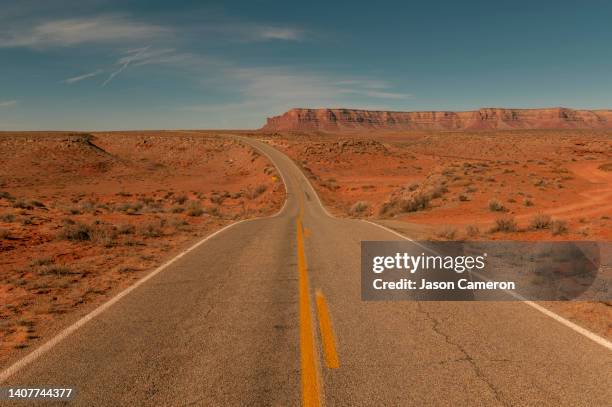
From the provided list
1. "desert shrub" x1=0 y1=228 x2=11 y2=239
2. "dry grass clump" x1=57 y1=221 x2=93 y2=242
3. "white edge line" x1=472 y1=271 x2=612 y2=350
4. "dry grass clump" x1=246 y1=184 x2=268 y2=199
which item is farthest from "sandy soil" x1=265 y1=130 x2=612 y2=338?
"desert shrub" x1=0 y1=228 x2=11 y2=239

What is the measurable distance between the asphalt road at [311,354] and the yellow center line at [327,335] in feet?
0.10

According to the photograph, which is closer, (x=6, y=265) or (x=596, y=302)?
(x=596, y=302)

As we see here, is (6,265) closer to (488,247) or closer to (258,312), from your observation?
(258,312)

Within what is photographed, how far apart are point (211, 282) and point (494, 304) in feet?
18.0

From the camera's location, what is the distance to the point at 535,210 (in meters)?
21.8

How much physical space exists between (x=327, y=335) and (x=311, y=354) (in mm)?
660

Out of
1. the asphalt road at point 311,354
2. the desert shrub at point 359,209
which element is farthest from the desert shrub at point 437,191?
the asphalt road at point 311,354

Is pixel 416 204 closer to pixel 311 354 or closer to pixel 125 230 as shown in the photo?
pixel 125 230

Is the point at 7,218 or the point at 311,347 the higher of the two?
the point at 7,218

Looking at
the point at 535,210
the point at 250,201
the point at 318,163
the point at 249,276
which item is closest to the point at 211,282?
the point at 249,276

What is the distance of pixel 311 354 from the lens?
16.9ft

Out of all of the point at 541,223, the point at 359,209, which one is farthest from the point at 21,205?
the point at 541,223

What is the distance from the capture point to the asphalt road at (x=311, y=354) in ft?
13.9

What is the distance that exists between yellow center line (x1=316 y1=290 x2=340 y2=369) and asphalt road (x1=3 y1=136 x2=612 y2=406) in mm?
31
